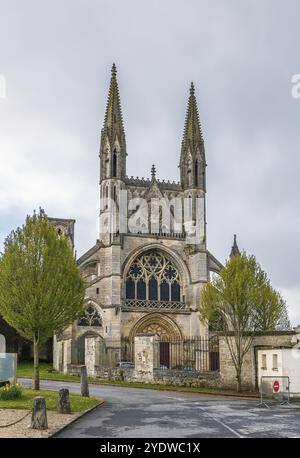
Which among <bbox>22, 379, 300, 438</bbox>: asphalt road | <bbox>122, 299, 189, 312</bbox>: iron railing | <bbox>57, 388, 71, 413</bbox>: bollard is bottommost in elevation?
<bbox>22, 379, 300, 438</bbox>: asphalt road

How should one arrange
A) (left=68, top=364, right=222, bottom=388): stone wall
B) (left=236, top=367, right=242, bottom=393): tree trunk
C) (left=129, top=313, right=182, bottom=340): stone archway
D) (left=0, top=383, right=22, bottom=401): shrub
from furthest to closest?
1. (left=129, top=313, right=182, bottom=340): stone archway
2. (left=68, top=364, right=222, bottom=388): stone wall
3. (left=236, top=367, right=242, bottom=393): tree trunk
4. (left=0, top=383, right=22, bottom=401): shrub

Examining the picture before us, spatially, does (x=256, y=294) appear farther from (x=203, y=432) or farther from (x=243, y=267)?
(x=203, y=432)

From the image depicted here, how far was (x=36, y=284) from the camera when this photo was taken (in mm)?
22562

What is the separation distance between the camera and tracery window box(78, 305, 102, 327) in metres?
43.9

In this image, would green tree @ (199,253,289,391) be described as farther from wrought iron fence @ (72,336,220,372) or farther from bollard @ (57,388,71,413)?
bollard @ (57,388,71,413)

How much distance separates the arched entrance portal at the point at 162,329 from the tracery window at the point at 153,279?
1778 millimetres

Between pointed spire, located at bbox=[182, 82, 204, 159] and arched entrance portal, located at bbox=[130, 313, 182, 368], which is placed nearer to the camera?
arched entrance portal, located at bbox=[130, 313, 182, 368]

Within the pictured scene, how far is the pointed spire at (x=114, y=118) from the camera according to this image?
49.7 m

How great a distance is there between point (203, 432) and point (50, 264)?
1179cm

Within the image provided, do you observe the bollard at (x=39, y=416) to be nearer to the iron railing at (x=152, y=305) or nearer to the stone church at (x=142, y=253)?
the stone church at (x=142, y=253)

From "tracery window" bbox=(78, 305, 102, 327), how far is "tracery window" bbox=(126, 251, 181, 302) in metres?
3.33

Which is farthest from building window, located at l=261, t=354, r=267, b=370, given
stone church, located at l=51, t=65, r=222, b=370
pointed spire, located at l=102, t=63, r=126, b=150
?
pointed spire, located at l=102, t=63, r=126, b=150

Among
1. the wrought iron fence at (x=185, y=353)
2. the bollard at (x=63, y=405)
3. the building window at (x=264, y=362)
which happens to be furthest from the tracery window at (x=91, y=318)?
the bollard at (x=63, y=405)

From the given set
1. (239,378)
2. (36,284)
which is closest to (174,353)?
(239,378)
